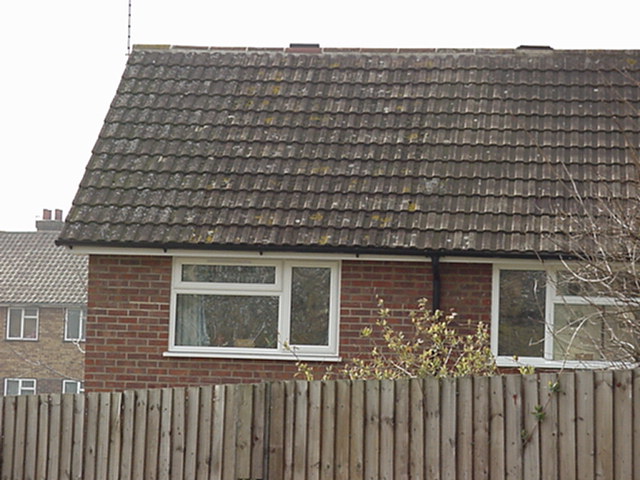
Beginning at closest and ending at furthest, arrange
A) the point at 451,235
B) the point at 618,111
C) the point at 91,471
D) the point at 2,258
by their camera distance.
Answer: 1. the point at 91,471
2. the point at 451,235
3. the point at 618,111
4. the point at 2,258

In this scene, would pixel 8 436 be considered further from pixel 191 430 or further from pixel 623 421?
pixel 623 421

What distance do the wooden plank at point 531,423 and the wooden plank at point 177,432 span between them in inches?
105

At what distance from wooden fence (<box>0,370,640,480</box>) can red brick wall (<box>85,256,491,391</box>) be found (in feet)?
12.2

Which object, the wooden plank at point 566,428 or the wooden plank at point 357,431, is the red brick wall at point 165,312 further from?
the wooden plank at point 566,428

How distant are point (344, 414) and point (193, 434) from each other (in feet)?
4.11

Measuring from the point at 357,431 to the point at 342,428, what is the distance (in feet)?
0.39

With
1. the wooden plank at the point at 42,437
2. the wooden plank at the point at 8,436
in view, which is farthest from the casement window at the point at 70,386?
the wooden plank at the point at 42,437

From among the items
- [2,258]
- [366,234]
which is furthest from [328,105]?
[2,258]

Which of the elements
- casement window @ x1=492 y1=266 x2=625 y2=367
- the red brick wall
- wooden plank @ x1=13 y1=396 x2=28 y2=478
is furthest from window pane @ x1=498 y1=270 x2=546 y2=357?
wooden plank @ x1=13 y1=396 x2=28 y2=478

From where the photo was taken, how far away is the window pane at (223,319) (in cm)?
1331

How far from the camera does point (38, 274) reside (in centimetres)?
4922

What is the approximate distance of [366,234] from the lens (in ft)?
42.6

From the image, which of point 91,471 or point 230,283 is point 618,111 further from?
point 91,471

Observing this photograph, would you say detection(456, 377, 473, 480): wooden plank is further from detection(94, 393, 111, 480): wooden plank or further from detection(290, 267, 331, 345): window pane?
detection(290, 267, 331, 345): window pane
